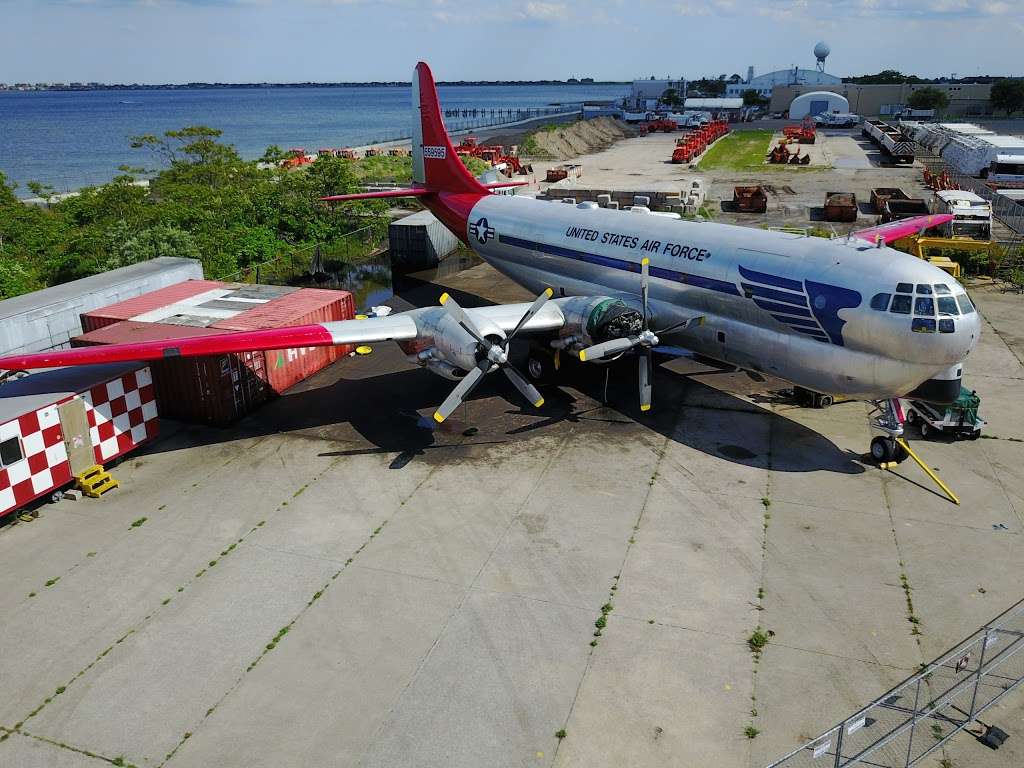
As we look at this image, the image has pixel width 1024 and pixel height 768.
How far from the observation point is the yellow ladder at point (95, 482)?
1898 centimetres

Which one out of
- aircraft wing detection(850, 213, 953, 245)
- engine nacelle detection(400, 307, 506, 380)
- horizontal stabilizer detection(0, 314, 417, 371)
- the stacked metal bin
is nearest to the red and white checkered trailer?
horizontal stabilizer detection(0, 314, 417, 371)

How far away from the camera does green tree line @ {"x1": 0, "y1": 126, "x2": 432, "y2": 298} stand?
125 feet

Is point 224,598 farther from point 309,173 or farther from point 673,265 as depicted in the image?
point 309,173

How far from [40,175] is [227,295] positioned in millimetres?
104314

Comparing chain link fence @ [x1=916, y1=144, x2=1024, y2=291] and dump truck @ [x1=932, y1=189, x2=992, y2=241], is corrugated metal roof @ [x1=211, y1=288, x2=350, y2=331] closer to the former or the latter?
chain link fence @ [x1=916, y1=144, x2=1024, y2=291]

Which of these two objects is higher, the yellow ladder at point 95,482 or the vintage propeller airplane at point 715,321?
the vintage propeller airplane at point 715,321

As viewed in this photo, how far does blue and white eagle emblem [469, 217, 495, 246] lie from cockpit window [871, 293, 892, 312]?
56.1 feet

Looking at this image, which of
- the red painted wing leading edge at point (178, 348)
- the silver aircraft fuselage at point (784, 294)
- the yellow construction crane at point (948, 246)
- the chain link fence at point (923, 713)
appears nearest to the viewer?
the chain link fence at point (923, 713)

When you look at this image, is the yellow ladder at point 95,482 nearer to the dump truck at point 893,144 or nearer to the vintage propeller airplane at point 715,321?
the vintage propeller airplane at point 715,321

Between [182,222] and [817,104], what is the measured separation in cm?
15488

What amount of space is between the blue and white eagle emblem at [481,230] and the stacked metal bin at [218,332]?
752 centimetres

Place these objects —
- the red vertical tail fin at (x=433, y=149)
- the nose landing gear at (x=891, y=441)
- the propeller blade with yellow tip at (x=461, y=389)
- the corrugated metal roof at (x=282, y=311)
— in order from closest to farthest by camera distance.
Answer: the propeller blade with yellow tip at (x=461, y=389) < the nose landing gear at (x=891, y=441) < the corrugated metal roof at (x=282, y=311) < the red vertical tail fin at (x=433, y=149)

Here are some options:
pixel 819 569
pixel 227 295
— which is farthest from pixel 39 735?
pixel 227 295

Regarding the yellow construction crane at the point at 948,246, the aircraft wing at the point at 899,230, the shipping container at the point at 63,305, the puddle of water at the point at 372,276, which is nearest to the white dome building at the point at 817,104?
the yellow construction crane at the point at 948,246
